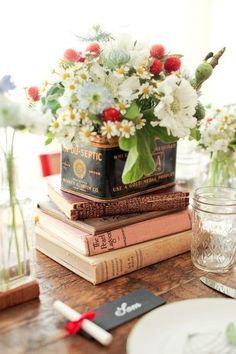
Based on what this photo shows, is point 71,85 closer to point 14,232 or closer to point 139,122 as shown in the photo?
point 139,122

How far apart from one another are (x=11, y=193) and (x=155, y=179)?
360 mm

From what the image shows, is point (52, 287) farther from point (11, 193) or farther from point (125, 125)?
point (125, 125)

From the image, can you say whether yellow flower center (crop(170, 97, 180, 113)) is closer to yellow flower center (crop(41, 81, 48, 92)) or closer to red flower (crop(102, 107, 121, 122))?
red flower (crop(102, 107, 121, 122))

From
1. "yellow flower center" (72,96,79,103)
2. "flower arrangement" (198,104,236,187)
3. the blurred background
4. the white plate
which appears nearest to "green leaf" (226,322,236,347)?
the white plate

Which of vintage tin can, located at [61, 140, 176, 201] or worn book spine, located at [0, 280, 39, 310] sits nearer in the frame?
worn book spine, located at [0, 280, 39, 310]

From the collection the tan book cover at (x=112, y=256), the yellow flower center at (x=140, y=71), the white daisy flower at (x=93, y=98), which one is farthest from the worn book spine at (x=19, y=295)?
the yellow flower center at (x=140, y=71)

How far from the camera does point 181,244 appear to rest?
101cm

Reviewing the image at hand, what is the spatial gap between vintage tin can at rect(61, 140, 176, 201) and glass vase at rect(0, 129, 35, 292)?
0.54ft

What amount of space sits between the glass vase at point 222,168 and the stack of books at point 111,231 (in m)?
0.26

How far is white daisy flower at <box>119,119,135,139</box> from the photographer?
812 mm

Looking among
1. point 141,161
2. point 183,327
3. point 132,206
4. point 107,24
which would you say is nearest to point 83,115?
point 141,161

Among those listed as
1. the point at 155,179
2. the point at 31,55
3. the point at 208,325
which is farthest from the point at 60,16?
the point at 208,325

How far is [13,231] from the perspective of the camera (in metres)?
0.79

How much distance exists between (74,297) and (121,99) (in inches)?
14.5
